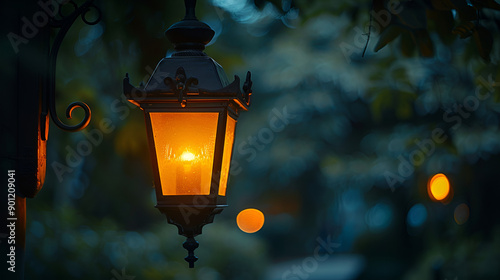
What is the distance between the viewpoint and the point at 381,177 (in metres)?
13.8

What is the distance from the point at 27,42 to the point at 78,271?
4.85 meters

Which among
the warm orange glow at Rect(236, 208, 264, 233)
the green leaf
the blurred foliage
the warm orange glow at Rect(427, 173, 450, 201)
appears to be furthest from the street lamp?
the warm orange glow at Rect(236, 208, 264, 233)

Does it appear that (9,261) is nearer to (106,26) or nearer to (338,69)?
(106,26)

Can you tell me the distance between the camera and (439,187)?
10930 millimetres

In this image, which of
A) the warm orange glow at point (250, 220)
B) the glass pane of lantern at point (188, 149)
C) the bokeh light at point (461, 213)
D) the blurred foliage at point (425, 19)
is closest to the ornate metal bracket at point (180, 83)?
the glass pane of lantern at point (188, 149)

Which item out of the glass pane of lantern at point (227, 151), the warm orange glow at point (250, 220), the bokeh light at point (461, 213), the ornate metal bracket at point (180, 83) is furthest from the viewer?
the warm orange glow at point (250, 220)

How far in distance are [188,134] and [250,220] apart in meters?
34.7

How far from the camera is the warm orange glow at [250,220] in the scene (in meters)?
37.9

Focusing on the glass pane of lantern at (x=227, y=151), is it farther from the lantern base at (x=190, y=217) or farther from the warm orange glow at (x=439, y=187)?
the warm orange glow at (x=439, y=187)

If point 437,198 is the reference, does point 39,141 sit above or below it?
below

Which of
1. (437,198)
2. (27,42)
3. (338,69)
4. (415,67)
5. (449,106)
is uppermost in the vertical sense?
(338,69)

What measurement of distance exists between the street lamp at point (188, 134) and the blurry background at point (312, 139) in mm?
1097

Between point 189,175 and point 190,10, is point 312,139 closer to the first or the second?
point 190,10

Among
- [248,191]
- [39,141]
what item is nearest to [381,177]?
[39,141]
